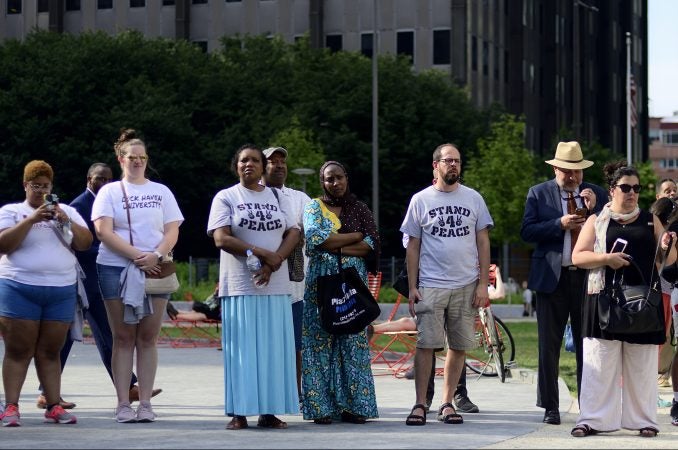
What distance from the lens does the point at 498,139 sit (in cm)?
5259

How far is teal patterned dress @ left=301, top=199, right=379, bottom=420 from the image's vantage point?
11.0 m

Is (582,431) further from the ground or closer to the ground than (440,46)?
closer to the ground

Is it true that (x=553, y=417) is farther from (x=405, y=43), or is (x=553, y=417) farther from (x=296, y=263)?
(x=405, y=43)

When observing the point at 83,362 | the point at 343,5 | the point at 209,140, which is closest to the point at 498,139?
the point at 209,140

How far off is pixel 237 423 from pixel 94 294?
250 centimetres

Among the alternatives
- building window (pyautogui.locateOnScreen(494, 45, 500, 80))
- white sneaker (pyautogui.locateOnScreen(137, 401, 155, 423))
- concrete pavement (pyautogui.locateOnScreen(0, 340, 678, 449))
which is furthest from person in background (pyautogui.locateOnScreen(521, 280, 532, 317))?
white sneaker (pyautogui.locateOnScreen(137, 401, 155, 423))

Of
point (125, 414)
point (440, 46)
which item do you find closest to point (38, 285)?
point (125, 414)

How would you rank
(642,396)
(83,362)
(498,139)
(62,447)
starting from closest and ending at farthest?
(62,447) → (642,396) → (83,362) → (498,139)

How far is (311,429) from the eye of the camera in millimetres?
10609

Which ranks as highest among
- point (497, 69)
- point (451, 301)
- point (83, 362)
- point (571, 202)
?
point (497, 69)

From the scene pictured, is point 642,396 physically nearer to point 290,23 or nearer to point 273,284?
point 273,284

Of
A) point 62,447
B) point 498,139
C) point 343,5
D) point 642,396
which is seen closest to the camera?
point 62,447

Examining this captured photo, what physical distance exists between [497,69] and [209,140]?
18998 mm

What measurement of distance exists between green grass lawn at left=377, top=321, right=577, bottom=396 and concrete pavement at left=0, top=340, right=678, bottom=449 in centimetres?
152
